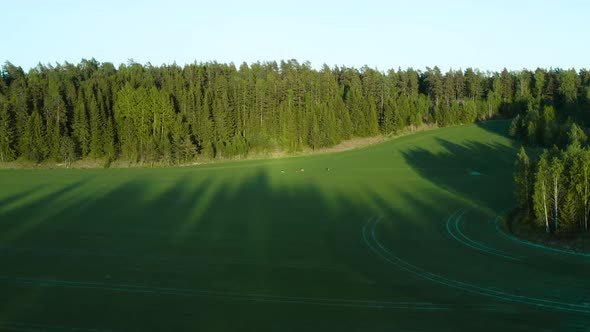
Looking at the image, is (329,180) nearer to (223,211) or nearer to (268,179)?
(268,179)

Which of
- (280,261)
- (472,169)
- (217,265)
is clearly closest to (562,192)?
(280,261)

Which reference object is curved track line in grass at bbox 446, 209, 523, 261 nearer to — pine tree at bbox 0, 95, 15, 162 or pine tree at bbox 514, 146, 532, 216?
pine tree at bbox 514, 146, 532, 216

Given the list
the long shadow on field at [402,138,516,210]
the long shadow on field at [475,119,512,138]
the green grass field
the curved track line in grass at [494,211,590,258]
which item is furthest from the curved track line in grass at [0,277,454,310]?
the long shadow on field at [475,119,512,138]

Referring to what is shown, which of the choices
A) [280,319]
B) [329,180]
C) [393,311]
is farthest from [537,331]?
[329,180]

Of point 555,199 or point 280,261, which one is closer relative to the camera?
point 280,261

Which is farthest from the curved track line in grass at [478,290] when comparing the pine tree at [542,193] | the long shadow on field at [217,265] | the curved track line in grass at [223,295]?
A: the pine tree at [542,193]

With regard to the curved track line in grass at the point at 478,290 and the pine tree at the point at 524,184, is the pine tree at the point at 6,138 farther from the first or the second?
the pine tree at the point at 524,184

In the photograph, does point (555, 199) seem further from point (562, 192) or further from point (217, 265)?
point (217, 265)
